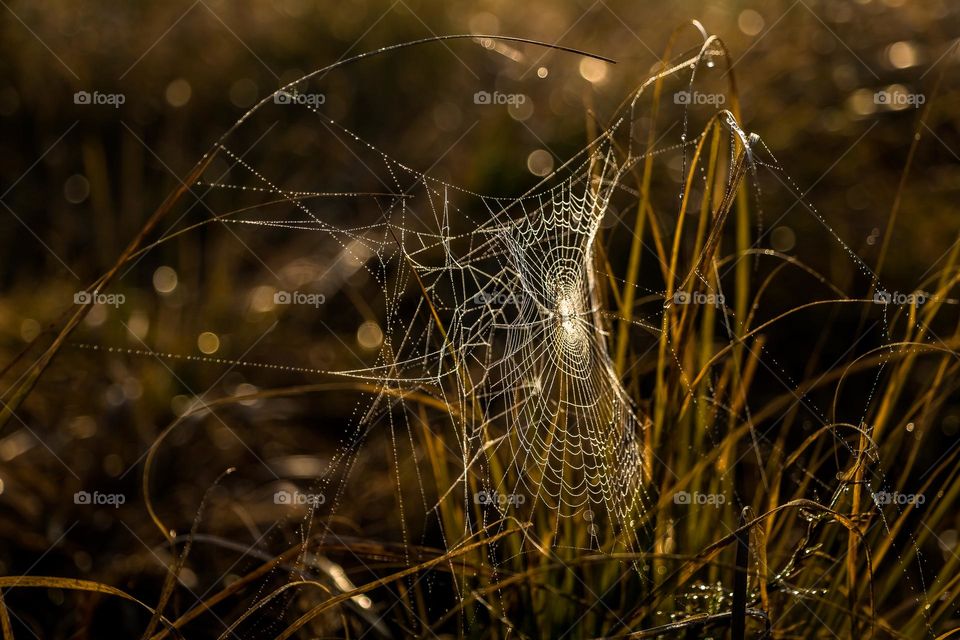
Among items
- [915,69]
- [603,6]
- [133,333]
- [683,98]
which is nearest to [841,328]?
[683,98]

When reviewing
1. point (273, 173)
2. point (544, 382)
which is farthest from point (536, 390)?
point (273, 173)

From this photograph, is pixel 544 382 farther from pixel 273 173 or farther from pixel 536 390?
pixel 273 173

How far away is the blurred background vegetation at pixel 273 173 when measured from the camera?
2410 mm

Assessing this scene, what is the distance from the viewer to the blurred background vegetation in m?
2.41

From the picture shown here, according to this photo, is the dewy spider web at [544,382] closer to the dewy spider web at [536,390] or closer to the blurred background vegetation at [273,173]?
the dewy spider web at [536,390]

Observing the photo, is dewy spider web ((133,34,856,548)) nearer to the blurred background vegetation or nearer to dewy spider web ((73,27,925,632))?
dewy spider web ((73,27,925,632))

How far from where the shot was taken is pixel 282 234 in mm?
3725

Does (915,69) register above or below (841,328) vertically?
above

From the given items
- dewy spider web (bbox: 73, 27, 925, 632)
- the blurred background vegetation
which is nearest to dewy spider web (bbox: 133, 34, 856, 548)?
dewy spider web (bbox: 73, 27, 925, 632)

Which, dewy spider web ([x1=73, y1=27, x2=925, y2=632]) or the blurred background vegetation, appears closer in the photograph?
dewy spider web ([x1=73, y1=27, x2=925, y2=632])

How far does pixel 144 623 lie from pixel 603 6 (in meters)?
4.22

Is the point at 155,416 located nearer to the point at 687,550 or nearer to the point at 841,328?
the point at 687,550

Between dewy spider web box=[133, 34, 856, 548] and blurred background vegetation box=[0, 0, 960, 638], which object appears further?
blurred background vegetation box=[0, 0, 960, 638]

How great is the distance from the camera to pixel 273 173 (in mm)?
4000
